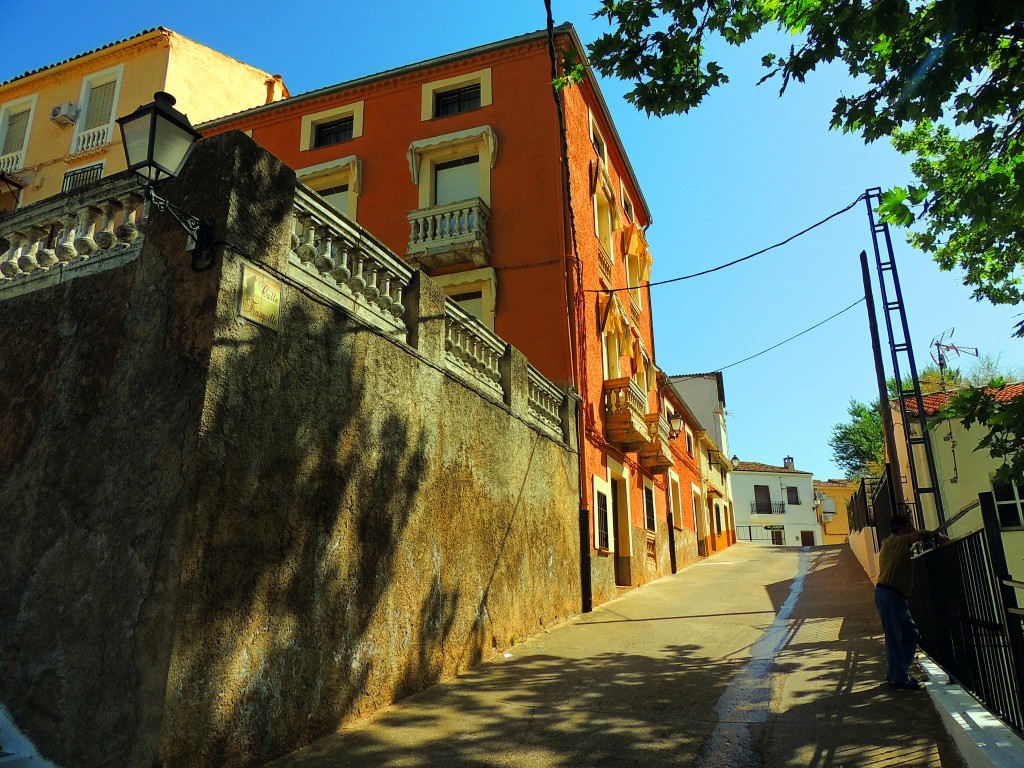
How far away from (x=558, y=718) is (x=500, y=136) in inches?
467

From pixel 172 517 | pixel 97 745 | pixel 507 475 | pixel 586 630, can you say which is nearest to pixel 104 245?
pixel 172 517

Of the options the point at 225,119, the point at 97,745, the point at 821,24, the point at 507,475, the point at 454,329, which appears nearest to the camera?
the point at 97,745

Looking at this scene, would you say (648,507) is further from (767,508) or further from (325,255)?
(767,508)

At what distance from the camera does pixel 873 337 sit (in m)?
13.0

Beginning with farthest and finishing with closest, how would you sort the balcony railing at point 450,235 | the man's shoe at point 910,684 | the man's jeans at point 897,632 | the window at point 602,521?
1. the balcony railing at point 450,235
2. the window at point 602,521
3. the man's jeans at point 897,632
4. the man's shoe at point 910,684

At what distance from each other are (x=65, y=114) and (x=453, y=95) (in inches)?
430

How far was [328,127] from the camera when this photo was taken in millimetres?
16469

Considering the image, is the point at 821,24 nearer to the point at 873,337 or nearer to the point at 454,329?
the point at 454,329

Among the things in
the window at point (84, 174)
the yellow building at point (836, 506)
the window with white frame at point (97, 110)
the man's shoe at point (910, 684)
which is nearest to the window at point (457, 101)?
the window with white frame at point (97, 110)

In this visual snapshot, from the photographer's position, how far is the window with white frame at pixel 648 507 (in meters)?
17.6

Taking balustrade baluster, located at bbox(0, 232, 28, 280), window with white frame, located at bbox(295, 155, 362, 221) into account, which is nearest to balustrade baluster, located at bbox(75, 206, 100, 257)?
balustrade baluster, located at bbox(0, 232, 28, 280)

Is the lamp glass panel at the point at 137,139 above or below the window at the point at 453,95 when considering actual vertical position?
below

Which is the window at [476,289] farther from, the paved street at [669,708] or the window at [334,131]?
the paved street at [669,708]

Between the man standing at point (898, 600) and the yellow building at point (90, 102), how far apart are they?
60.5 ft
